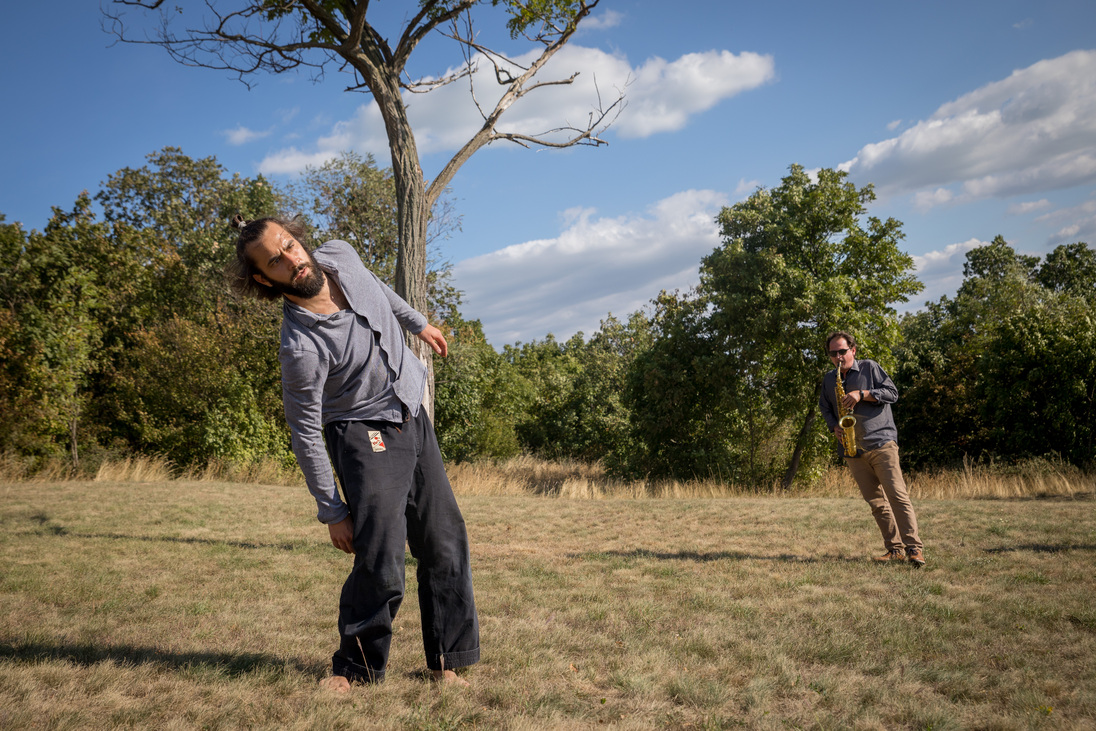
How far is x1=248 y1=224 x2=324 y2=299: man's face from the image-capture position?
110 inches

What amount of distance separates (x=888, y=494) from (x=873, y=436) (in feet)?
1.75

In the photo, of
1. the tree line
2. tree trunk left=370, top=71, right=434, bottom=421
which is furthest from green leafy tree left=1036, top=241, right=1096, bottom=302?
tree trunk left=370, top=71, right=434, bottom=421

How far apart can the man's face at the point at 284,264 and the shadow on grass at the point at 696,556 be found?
423cm

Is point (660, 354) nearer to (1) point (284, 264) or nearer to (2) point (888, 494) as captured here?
(2) point (888, 494)

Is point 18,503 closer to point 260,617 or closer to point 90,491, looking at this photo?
point 90,491

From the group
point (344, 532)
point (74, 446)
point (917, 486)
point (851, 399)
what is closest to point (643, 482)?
point (917, 486)

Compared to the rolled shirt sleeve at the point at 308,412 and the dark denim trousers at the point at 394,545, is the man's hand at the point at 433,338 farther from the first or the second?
the rolled shirt sleeve at the point at 308,412

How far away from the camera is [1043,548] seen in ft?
19.5

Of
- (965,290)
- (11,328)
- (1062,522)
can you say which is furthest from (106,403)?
(965,290)

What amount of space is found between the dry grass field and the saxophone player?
0.43m

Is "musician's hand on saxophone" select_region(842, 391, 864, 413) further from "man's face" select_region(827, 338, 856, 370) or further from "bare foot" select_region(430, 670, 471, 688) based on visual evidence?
"bare foot" select_region(430, 670, 471, 688)

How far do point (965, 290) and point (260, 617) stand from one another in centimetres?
4039

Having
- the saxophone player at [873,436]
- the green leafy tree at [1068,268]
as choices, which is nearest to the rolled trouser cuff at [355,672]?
the saxophone player at [873,436]

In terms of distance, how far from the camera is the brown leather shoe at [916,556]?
215 inches
